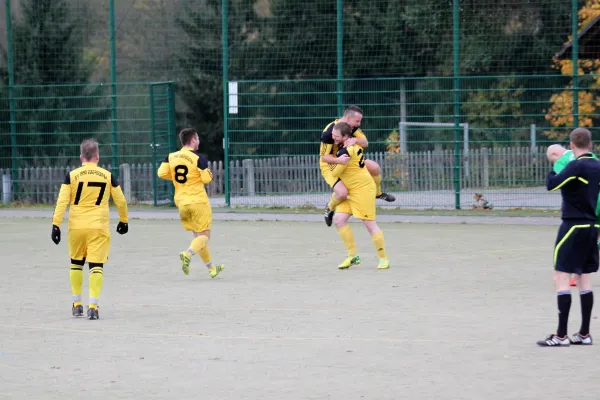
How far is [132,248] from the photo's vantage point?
1681cm

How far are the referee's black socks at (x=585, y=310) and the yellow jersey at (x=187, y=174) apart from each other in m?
5.35

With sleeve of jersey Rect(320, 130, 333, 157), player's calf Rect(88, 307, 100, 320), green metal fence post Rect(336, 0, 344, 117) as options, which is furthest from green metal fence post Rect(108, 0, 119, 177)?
player's calf Rect(88, 307, 100, 320)

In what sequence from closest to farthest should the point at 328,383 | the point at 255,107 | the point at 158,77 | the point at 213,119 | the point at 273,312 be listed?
the point at 328,383 → the point at 273,312 → the point at 255,107 → the point at 158,77 → the point at 213,119

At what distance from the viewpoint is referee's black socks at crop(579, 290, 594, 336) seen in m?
8.77

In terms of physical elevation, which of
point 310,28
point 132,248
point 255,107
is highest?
point 310,28

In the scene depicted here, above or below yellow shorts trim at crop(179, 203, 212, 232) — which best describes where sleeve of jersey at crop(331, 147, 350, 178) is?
A: above

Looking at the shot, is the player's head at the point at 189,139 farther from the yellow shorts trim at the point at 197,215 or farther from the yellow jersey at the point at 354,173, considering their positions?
the yellow jersey at the point at 354,173

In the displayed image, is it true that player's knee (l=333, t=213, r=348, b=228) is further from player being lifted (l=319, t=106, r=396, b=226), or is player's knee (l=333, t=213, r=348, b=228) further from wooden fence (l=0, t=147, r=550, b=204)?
wooden fence (l=0, t=147, r=550, b=204)

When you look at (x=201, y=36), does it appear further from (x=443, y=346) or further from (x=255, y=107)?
(x=443, y=346)

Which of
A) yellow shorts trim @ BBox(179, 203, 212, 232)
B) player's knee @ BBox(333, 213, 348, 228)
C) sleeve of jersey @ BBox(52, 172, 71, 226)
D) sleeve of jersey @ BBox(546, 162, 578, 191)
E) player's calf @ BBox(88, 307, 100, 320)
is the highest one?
sleeve of jersey @ BBox(546, 162, 578, 191)

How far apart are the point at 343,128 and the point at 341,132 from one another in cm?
5

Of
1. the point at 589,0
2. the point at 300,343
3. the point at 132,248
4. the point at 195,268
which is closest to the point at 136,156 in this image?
the point at 132,248

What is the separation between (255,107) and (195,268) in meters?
9.49

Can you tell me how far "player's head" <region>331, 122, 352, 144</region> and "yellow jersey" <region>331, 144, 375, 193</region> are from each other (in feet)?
0.52
